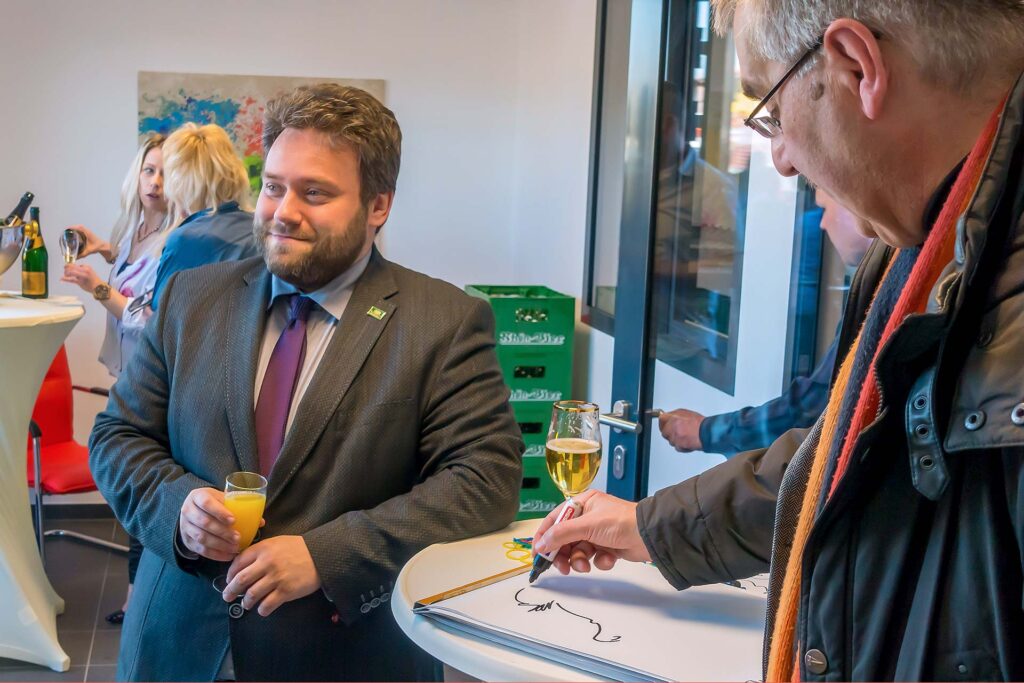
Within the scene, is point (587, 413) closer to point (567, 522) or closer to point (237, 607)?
point (567, 522)

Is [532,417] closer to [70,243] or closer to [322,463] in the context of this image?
[70,243]

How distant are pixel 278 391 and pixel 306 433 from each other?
12 cm

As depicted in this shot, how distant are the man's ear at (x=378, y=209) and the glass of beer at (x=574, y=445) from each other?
61 centimetres

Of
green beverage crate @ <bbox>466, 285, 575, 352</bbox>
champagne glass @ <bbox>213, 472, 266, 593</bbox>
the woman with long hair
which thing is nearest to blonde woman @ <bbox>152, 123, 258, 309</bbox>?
the woman with long hair

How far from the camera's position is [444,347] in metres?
1.91

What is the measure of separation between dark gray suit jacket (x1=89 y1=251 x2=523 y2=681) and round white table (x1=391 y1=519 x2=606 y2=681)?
0.22ft

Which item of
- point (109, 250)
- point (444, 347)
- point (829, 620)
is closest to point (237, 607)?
point (444, 347)

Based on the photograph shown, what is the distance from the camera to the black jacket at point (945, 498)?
892 mm

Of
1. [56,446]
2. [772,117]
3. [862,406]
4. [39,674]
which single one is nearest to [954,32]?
→ [772,117]

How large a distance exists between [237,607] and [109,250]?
3.32 metres

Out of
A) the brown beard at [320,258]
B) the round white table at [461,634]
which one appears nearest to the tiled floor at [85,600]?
the brown beard at [320,258]

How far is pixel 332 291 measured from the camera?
1.98m

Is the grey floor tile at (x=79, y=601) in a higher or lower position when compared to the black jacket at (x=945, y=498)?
lower

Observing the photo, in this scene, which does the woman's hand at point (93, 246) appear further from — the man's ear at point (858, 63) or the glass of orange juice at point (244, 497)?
the man's ear at point (858, 63)
